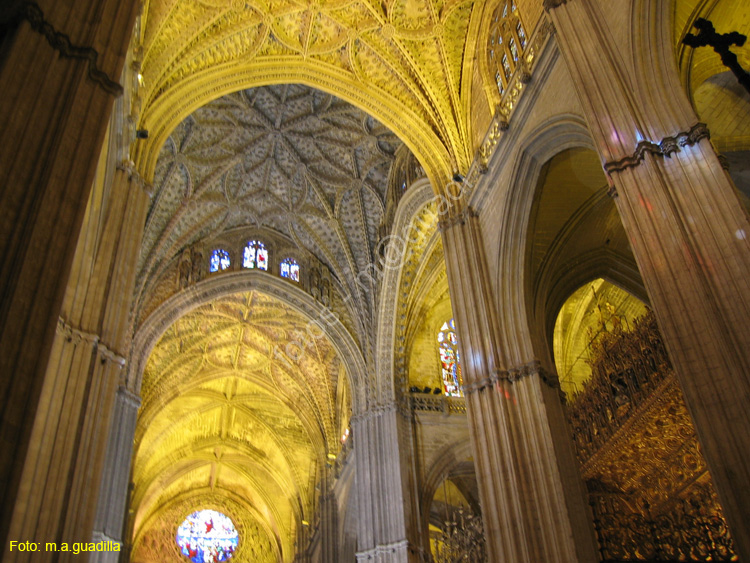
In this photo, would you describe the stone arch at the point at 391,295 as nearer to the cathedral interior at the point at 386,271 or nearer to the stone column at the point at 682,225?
the cathedral interior at the point at 386,271

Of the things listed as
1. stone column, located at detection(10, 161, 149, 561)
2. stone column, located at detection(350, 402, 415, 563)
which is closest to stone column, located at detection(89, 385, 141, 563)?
stone column, located at detection(350, 402, 415, 563)

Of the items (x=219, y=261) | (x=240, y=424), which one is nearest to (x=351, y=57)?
(x=219, y=261)

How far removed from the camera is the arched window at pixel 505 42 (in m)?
11.3

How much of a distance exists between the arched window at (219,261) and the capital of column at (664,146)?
13927 millimetres

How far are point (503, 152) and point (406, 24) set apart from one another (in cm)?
401

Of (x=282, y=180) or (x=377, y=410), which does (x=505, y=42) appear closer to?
(x=282, y=180)

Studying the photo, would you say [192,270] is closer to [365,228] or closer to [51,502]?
[365,228]

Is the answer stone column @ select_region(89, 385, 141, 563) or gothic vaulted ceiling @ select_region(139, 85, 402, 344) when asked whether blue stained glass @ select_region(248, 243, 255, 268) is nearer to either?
gothic vaulted ceiling @ select_region(139, 85, 402, 344)

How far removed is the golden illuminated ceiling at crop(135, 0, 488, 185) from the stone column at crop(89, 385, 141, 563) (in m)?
7.05

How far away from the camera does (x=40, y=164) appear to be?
539 cm

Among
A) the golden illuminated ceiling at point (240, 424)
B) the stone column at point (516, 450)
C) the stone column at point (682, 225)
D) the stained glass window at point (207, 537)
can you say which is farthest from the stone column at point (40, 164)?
the stained glass window at point (207, 537)

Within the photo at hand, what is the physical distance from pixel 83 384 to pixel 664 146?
6984 millimetres

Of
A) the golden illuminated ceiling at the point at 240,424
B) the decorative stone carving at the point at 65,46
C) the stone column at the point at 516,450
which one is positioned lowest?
the stone column at the point at 516,450

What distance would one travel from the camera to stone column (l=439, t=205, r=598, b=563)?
854 cm
